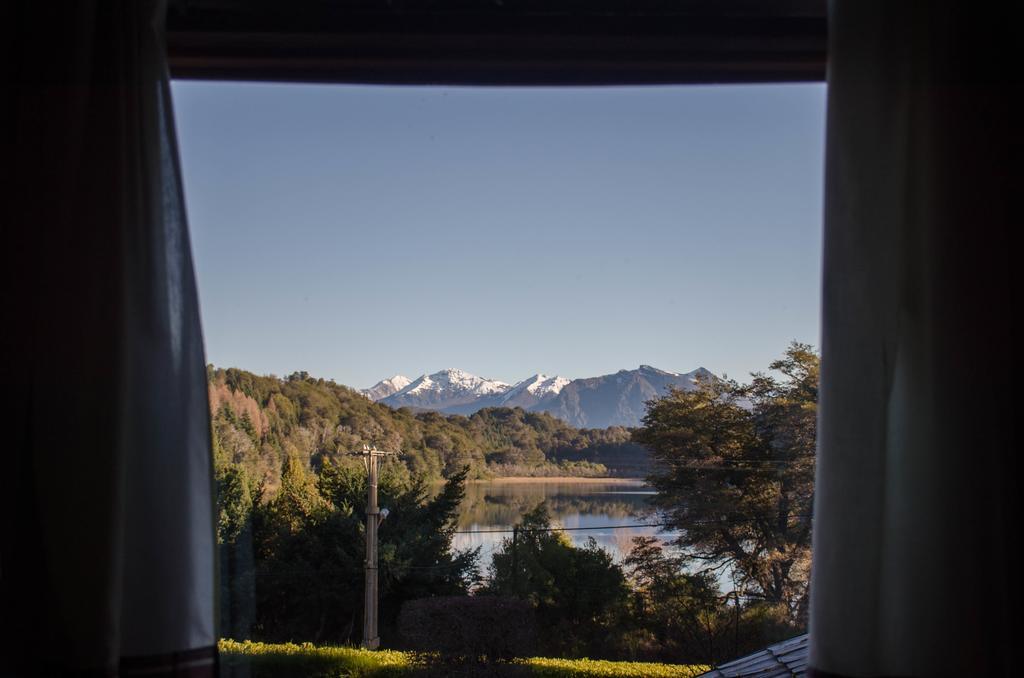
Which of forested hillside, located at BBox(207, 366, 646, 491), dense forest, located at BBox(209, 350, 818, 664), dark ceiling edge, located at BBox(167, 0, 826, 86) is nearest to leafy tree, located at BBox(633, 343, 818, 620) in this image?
dense forest, located at BBox(209, 350, 818, 664)

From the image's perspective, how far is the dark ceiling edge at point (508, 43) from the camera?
3.41 feet

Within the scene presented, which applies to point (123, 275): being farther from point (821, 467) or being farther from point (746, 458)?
point (746, 458)

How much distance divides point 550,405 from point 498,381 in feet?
0.67

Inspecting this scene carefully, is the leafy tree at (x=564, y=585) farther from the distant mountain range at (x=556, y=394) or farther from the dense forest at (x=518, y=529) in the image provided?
the distant mountain range at (x=556, y=394)

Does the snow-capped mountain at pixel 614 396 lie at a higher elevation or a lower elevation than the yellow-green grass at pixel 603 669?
higher

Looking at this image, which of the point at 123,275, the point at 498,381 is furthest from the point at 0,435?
the point at 498,381

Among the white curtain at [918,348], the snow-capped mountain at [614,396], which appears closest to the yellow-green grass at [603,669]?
the snow-capped mountain at [614,396]

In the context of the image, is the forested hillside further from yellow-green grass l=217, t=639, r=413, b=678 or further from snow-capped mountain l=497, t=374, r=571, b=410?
yellow-green grass l=217, t=639, r=413, b=678

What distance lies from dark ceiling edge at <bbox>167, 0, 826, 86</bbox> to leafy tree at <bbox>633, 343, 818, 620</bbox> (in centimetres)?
99

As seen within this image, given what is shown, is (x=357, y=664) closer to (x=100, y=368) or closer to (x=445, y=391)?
(x=445, y=391)

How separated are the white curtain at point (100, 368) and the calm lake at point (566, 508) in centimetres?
130

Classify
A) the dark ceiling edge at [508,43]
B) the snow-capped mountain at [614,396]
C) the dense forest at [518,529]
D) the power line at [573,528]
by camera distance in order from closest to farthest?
the dark ceiling edge at [508,43]
the dense forest at [518,529]
the snow-capped mountain at [614,396]
the power line at [573,528]

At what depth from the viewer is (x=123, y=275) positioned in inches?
34.9

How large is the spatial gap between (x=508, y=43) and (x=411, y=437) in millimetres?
1335
